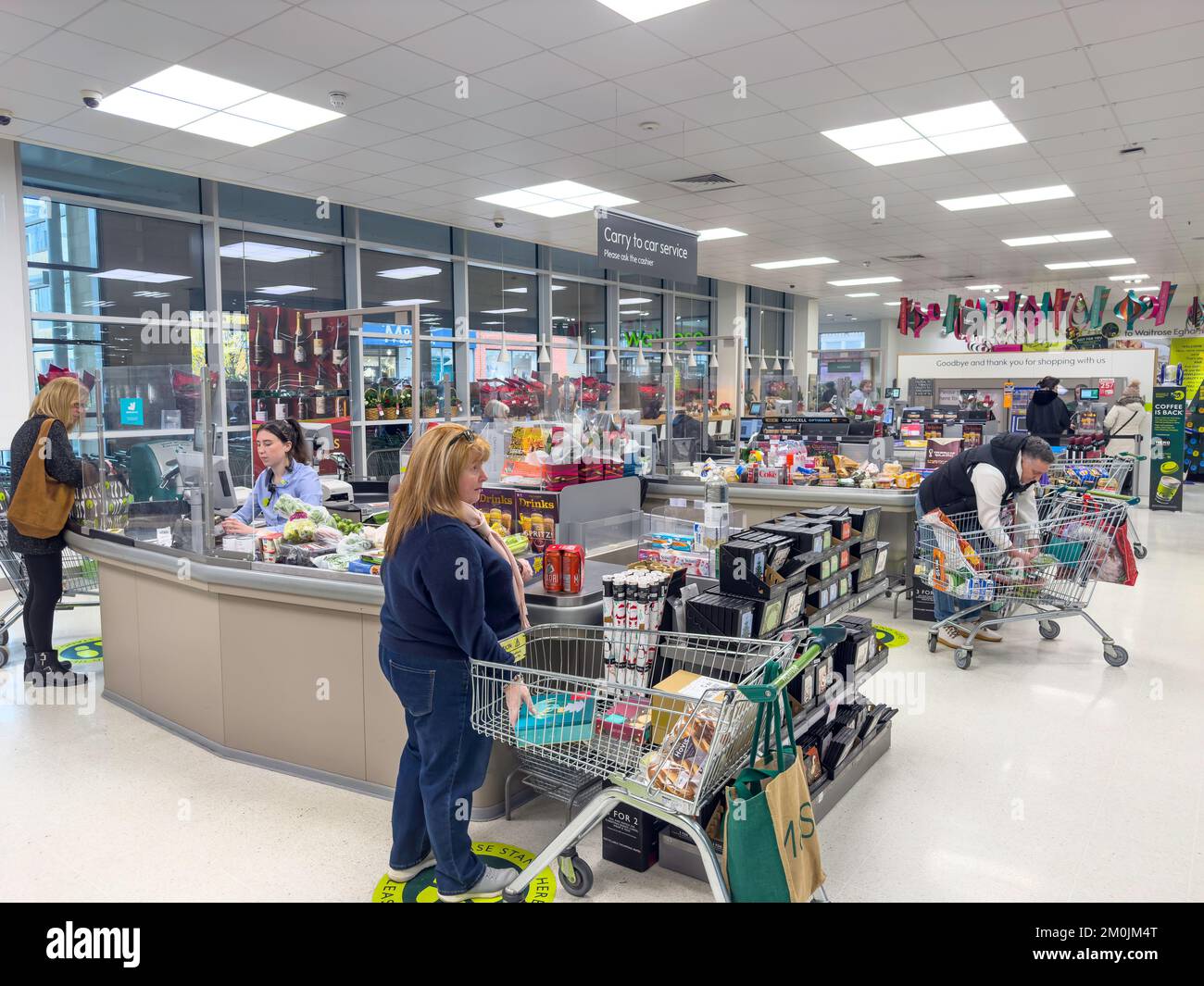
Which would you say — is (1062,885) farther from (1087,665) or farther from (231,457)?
(231,457)

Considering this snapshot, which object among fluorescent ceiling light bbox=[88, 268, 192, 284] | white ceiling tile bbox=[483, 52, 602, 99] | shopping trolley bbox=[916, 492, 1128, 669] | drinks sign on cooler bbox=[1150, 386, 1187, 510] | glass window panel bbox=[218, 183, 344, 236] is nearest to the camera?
shopping trolley bbox=[916, 492, 1128, 669]

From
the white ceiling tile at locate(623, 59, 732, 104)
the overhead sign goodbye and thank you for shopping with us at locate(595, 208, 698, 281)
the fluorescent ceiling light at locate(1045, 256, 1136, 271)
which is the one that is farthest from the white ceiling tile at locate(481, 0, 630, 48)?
the fluorescent ceiling light at locate(1045, 256, 1136, 271)

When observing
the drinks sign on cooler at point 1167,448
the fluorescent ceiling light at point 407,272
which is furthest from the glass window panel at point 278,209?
the drinks sign on cooler at point 1167,448

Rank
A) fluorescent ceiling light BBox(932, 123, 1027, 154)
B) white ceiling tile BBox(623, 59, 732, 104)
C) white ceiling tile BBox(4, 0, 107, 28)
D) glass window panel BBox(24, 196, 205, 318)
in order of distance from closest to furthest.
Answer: white ceiling tile BBox(4, 0, 107, 28) < white ceiling tile BBox(623, 59, 732, 104) < fluorescent ceiling light BBox(932, 123, 1027, 154) < glass window panel BBox(24, 196, 205, 318)

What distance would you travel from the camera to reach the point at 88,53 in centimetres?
526

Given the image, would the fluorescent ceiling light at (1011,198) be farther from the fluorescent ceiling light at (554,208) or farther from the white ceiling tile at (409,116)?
the white ceiling tile at (409,116)

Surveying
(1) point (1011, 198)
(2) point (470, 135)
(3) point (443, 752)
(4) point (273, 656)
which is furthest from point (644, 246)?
(1) point (1011, 198)

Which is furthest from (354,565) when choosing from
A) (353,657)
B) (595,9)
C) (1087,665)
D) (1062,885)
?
(1087,665)

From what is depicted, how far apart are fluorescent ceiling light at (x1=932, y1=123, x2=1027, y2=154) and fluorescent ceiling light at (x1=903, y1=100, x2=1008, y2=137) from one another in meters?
0.11

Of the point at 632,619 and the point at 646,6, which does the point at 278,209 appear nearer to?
the point at 646,6

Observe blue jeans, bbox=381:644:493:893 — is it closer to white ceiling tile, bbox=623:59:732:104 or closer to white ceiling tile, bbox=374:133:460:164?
white ceiling tile, bbox=623:59:732:104

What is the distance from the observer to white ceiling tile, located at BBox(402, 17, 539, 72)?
16.3 ft

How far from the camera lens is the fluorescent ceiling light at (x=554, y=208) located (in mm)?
9586
